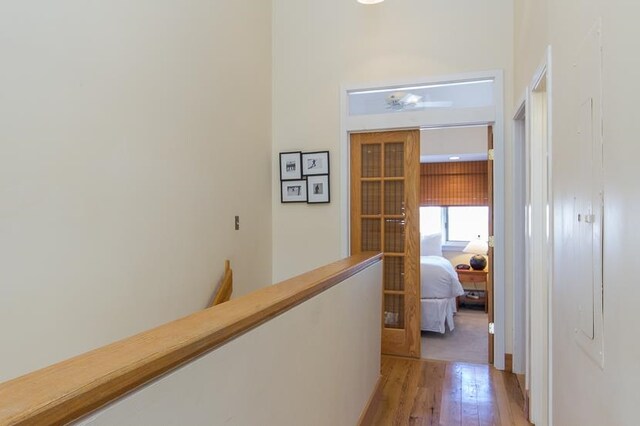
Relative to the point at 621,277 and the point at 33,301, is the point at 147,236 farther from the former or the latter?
the point at 621,277

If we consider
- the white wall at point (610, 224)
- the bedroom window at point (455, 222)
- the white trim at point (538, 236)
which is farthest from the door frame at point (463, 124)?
the bedroom window at point (455, 222)

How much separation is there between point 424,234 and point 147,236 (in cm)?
527

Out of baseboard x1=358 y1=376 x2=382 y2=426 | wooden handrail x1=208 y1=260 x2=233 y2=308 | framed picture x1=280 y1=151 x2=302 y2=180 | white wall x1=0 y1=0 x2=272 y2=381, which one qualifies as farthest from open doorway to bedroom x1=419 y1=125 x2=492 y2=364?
white wall x1=0 y1=0 x2=272 y2=381

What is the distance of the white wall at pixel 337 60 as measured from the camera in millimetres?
3438

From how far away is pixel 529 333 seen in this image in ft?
8.13

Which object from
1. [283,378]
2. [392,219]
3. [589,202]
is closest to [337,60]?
[392,219]

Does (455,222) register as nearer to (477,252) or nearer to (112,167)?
(477,252)

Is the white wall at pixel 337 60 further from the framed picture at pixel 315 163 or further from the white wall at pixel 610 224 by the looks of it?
the white wall at pixel 610 224

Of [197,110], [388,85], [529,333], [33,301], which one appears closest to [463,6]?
[388,85]

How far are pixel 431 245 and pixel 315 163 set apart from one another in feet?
11.0

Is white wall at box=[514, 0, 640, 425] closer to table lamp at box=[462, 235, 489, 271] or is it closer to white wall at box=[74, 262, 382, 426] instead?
white wall at box=[74, 262, 382, 426]

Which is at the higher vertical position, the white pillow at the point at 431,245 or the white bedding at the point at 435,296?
the white pillow at the point at 431,245

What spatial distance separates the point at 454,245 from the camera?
6934mm

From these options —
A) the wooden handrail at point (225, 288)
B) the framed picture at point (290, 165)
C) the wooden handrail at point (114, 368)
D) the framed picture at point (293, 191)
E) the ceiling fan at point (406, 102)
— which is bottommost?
the wooden handrail at point (225, 288)
